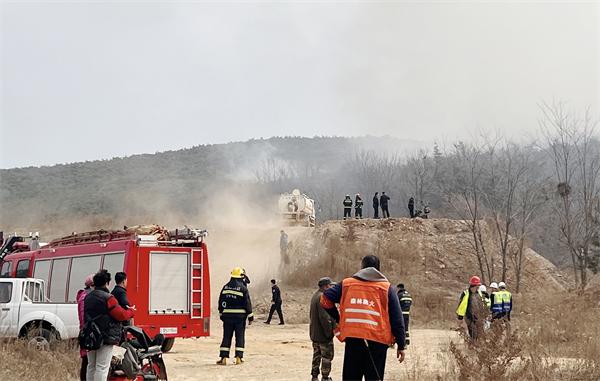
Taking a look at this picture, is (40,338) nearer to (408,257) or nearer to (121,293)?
(121,293)

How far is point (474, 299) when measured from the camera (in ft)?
47.4

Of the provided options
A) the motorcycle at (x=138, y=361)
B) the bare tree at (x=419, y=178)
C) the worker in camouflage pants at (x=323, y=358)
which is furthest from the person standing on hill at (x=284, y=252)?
the bare tree at (x=419, y=178)

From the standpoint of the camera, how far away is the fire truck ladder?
15.9 m

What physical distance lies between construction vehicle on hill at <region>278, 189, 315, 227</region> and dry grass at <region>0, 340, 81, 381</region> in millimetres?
33842

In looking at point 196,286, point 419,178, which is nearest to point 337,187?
point 419,178

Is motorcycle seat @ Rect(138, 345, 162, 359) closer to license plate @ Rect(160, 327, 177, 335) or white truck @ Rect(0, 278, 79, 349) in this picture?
white truck @ Rect(0, 278, 79, 349)

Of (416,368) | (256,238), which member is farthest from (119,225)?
(416,368)

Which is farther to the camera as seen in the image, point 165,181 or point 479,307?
point 165,181

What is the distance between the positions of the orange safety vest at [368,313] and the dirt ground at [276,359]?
12.3 feet

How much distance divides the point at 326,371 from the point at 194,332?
576 cm

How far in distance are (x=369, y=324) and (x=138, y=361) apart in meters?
3.36

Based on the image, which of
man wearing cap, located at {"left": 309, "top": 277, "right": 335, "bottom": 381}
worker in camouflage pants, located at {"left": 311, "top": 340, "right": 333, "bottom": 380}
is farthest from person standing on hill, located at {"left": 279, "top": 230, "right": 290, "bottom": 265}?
man wearing cap, located at {"left": 309, "top": 277, "right": 335, "bottom": 381}

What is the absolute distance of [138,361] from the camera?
28.7ft

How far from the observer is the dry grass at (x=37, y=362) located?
9.96 meters
